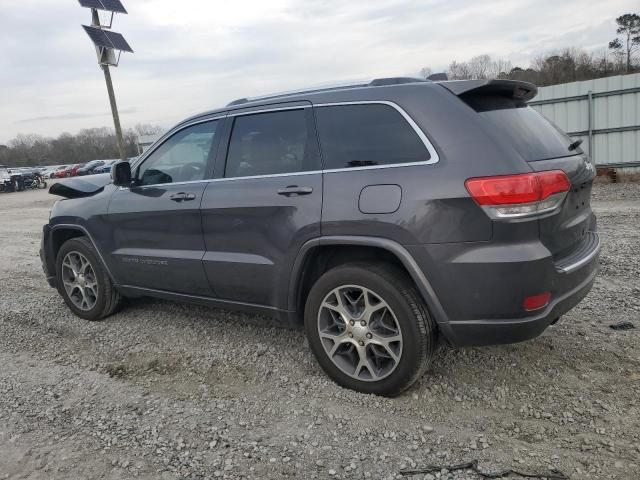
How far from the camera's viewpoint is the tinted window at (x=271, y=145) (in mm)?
3447

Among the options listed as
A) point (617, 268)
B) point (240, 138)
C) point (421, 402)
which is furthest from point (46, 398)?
point (617, 268)

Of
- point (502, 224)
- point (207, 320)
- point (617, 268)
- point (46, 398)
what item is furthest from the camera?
point (617, 268)

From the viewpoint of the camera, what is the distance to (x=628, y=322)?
402 centimetres

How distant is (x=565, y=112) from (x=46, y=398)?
13941 millimetres

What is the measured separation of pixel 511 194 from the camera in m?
2.68

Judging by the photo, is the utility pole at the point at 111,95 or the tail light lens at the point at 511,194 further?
the utility pole at the point at 111,95

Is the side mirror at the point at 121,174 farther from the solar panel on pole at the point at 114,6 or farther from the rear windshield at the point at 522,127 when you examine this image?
the solar panel on pole at the point at 114,6

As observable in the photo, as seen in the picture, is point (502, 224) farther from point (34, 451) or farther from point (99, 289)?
point (99, 289)

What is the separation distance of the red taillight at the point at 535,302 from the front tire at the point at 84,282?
3.68 meters

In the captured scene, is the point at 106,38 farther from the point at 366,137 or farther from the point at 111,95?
the point at 366,137

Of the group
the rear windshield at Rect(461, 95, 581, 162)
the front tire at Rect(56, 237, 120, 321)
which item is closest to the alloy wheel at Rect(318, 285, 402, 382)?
the rear windshield at Rect(461, 95, 581, 162)

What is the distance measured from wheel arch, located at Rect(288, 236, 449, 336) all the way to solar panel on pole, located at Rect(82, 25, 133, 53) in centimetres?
1117

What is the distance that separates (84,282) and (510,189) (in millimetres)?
4023

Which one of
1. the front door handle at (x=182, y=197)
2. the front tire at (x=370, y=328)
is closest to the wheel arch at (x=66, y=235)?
the front door handle at (x=182, y=197)
